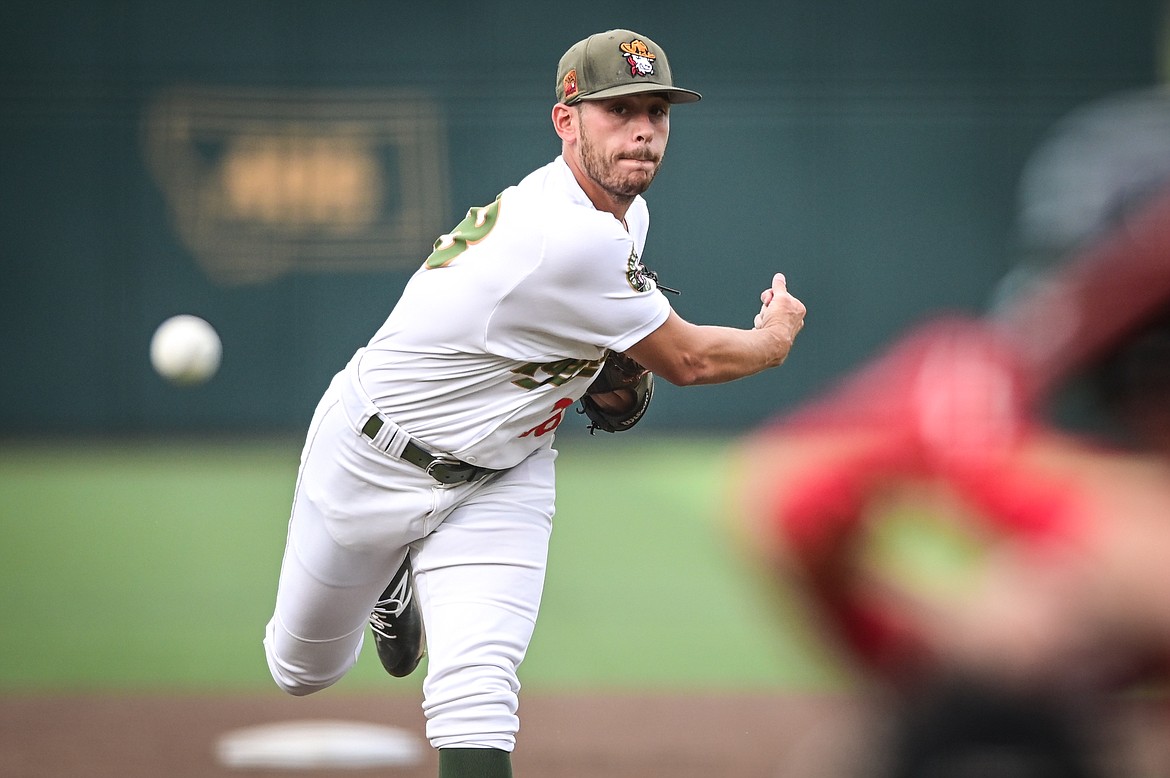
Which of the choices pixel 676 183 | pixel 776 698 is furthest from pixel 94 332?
pixel 776 698

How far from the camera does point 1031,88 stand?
1540cm

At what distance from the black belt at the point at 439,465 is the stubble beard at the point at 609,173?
0.82 meters

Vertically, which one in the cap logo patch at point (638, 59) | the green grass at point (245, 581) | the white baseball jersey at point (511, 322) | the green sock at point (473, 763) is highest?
the cap logo patch at point (638, 59)

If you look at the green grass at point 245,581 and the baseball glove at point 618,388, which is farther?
the green grass at point 245,581

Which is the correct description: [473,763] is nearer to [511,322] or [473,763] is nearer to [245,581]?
[511,322]

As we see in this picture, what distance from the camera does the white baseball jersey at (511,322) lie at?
402 centimetres

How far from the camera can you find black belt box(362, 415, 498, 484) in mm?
4172

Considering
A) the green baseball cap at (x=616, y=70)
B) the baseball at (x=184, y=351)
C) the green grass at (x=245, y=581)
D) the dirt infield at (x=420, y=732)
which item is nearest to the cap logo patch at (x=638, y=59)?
the green baseball cap at (x=616, y=70)

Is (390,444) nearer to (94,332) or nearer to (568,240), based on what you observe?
(568,240)

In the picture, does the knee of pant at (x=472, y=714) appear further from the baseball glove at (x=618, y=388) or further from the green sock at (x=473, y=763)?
the baseball glove at (x=618, y=388)

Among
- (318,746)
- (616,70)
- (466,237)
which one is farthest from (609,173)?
(318,746)

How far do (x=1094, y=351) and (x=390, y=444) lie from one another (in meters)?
2.77

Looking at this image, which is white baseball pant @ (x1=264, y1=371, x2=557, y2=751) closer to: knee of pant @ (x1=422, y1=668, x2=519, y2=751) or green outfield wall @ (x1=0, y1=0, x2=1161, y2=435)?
knee of pant @ (x1=422, y1=668, x2=519, y2=751)

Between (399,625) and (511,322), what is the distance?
115 cm
